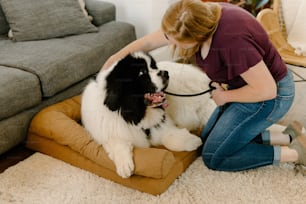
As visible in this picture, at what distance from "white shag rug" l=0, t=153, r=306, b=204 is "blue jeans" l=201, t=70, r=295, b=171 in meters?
0.08

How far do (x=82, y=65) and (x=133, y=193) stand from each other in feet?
3.12

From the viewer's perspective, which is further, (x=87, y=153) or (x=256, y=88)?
(x=87, y=153)

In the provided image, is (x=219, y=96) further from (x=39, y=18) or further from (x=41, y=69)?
(x=39, y=18)

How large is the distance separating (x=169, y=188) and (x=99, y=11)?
5.31 ft

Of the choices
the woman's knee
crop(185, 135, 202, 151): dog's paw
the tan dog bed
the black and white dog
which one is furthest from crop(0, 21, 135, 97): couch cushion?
the woman's knee

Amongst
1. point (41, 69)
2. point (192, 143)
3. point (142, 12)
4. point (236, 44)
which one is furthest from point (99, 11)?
point (236, 44)

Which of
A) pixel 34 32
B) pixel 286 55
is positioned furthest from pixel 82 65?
pixel 286 55

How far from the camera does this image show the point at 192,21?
1353 mm

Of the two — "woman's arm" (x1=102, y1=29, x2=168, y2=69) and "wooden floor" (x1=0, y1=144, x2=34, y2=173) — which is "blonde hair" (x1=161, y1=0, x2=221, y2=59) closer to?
"woman's arm" (x1=102, y1=29, x2=168, y2=69)

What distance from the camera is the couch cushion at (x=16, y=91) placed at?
1.92 metres

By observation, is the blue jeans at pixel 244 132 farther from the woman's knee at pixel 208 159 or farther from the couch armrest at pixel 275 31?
the couch armrest at pixel 275 31

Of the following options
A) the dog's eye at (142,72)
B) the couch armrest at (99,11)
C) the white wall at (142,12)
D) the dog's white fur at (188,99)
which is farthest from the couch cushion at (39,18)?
the dog's eye at (142,72)

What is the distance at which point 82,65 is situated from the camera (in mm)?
2334

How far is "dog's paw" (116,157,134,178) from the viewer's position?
66.9 inches
